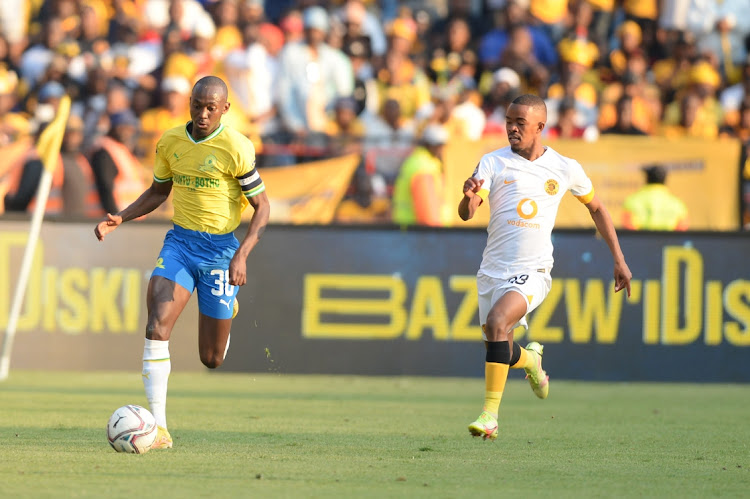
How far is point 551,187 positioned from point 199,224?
2512mm

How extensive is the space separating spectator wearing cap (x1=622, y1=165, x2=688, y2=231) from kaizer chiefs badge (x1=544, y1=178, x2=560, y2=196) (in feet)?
19.2

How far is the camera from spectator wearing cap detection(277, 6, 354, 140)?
58.9 feet

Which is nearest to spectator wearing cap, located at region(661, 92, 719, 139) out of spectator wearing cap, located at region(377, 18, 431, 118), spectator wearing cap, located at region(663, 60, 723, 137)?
spectator wearing cap, located at region(663, 60, 723, 137)

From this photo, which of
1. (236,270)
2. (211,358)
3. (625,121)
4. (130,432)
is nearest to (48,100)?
(625,121)

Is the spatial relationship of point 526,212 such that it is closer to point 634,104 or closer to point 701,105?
point 634,104

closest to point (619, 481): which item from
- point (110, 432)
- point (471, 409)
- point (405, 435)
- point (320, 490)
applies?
point (320, 490)

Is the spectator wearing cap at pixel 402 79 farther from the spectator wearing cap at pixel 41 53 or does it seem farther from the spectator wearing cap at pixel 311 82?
the spectator wearing cap at pixel 41 53

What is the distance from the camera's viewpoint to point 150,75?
18.6m

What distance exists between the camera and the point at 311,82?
59.2 ft

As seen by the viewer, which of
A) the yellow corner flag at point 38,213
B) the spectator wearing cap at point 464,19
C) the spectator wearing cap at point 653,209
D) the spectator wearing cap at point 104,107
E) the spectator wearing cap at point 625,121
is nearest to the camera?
the yellow corner flag at point 38,213

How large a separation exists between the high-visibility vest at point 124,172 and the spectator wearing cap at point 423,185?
318cm

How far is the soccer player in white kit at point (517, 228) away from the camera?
8758 mm

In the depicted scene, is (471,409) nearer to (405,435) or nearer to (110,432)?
(405,435)

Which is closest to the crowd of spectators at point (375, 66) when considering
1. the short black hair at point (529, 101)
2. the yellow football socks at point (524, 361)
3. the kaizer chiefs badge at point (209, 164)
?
the yellow football socks at point (524, 361)
